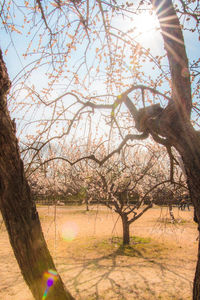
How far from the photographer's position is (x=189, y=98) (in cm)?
193

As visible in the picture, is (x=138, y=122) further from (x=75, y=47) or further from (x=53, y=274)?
(x=53, y=274)

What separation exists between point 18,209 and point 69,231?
1129 cm

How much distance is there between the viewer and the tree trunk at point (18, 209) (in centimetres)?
138

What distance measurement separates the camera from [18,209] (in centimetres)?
142

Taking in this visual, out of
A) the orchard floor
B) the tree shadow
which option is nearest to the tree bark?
Result: the orchard floor

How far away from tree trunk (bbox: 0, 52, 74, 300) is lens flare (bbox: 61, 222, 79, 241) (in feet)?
30.2

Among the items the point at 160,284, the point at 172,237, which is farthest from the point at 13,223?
the point at 172,237


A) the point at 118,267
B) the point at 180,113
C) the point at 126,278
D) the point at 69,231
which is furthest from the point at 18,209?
the point at 69,231

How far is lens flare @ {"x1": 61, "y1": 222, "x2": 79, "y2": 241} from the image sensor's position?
10409 millimetres

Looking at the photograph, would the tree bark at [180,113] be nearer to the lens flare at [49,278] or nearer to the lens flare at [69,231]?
the lens flare at [49,278]

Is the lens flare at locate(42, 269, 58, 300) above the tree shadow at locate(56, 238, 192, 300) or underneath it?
above

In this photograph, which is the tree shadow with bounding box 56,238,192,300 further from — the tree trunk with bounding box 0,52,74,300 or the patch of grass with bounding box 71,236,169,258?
the tree trunk with bounding box 0,52,74,300

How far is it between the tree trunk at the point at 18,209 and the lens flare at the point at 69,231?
30.2ft

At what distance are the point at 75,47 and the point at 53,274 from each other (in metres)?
2.39
